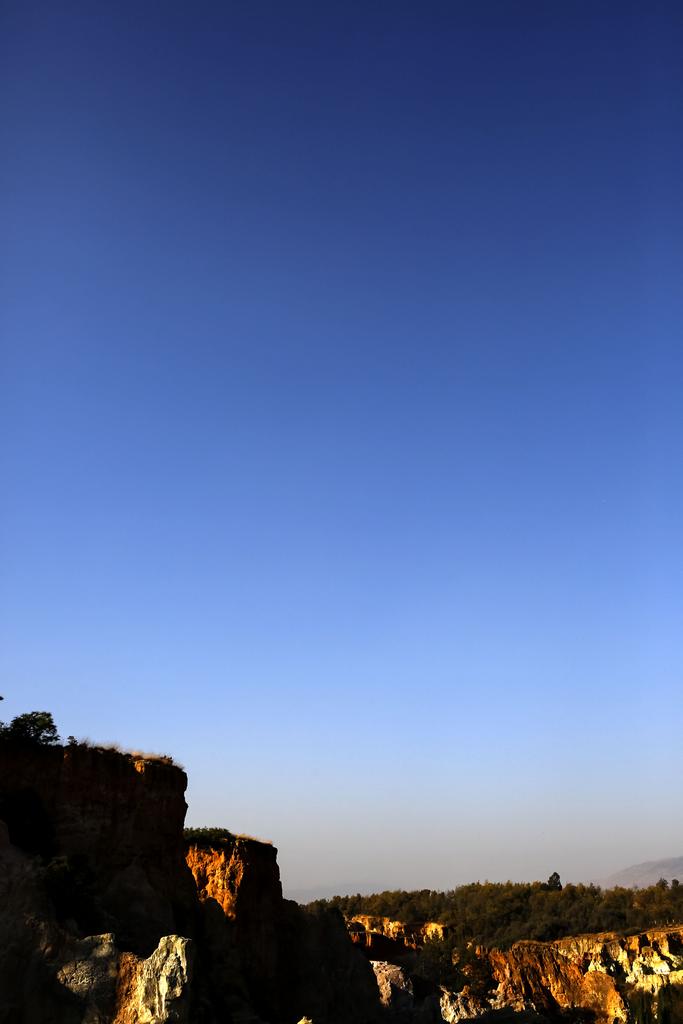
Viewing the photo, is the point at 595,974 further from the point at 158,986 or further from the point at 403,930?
the point at 158,986

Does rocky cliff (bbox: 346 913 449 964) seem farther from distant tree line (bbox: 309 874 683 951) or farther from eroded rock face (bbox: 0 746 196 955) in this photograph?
eroded rock face (bbox: 0 746 196 955)

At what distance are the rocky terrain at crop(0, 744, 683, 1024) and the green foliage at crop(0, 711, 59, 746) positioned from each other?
307mm

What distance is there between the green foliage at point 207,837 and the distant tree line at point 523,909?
83.7m

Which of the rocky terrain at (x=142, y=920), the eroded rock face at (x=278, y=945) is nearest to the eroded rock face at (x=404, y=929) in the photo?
the rocky terrain at (x=142, y=920)

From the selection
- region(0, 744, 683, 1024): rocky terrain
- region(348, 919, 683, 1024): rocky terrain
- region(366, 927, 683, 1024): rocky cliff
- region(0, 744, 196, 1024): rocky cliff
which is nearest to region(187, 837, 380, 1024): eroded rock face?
region(0, 744, 683, 1024): rocky terrain

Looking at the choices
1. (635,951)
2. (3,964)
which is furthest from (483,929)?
(3,964)

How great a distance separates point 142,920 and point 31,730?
24.8 ft

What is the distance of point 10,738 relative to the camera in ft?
94.0

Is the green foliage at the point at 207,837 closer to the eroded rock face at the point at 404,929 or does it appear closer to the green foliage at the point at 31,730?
the green foliage at the point at 31,730

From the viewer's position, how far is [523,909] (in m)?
136

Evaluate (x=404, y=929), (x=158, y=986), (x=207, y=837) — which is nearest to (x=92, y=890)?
(x=158, y=986)

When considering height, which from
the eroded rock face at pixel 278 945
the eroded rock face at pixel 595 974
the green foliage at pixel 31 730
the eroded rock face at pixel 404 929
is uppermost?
the green foliage at pixel 31 730

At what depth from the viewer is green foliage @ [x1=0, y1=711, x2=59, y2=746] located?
28734mm

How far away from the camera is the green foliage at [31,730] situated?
28734 mm
